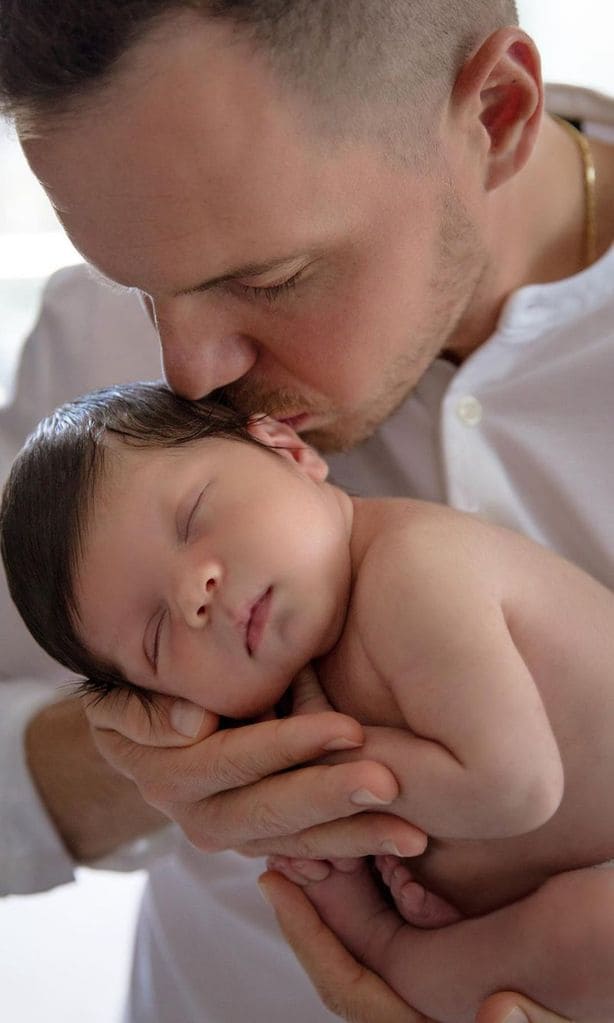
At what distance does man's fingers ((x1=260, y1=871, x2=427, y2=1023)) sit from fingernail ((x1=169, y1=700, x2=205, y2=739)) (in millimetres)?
212

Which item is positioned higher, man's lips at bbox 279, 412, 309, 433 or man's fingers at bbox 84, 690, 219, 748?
man's lips at bbox 279, 412, 309, 433

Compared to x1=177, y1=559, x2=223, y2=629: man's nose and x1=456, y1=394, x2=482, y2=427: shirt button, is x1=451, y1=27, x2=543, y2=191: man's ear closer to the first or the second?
x1=456, y1=394, x2=482, y2=427: shirt button

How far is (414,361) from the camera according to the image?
144 cm

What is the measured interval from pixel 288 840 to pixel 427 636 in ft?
0.98

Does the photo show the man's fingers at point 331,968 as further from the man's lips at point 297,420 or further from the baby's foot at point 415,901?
the man's lips at point 297,420

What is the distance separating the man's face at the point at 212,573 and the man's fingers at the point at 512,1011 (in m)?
0.38

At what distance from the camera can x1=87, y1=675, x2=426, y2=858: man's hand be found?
109 centimetres

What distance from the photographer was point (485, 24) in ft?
4.34

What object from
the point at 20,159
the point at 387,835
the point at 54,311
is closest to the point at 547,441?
the point at 387,835

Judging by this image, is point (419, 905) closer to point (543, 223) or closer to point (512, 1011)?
point (512, 1011)

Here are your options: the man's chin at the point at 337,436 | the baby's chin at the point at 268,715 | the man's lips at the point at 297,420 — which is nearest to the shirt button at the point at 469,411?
the man's chin at the point at 337,436

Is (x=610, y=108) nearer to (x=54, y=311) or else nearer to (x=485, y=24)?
(x=485, y=24)

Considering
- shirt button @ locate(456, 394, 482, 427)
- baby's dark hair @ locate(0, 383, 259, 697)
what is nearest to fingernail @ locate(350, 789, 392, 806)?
baby's dark hair @ locate(0, 383, 259, 697)

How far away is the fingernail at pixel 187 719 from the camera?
1.22 metres
